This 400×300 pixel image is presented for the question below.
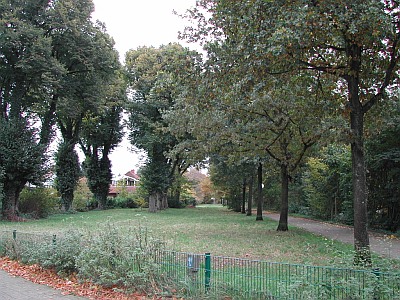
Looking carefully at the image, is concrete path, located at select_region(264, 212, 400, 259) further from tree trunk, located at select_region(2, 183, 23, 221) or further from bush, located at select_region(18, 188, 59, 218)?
bush, located at select_region(18, 188, 59, 218)

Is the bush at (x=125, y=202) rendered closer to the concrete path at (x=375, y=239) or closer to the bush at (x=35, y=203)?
the bush at (x=35, y=203)

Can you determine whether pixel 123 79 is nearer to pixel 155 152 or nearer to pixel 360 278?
pixel 155 152

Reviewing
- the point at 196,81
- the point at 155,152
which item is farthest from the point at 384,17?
the point at 155,152

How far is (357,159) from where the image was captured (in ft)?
29.4

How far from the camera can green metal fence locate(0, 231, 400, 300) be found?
5.07 meters

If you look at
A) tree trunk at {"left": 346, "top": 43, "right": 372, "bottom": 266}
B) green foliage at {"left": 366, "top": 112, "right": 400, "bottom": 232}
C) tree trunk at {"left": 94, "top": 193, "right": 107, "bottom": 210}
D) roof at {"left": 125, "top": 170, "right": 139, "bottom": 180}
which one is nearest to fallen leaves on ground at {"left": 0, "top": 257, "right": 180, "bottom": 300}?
tree trunk at {"left": 346, "top": 43, "right": 372, "bottom": 266}

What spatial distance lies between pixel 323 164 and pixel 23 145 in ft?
72.5

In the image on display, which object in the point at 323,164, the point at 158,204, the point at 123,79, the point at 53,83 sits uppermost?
the point at 123,79

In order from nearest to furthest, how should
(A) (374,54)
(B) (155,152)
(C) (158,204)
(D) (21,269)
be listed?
(D) (21,269) → (A) (374,54) → (B) (155,152) → (C) (158,204)

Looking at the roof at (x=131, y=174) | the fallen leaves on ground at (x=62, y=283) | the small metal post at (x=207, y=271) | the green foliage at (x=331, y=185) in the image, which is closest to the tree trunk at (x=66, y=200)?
the green foliage at (x=331, y=185)

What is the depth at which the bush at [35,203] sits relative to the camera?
102 ft

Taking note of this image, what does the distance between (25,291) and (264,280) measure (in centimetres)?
477

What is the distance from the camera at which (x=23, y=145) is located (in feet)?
90.1

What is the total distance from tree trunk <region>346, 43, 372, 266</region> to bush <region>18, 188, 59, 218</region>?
91.4 feet
